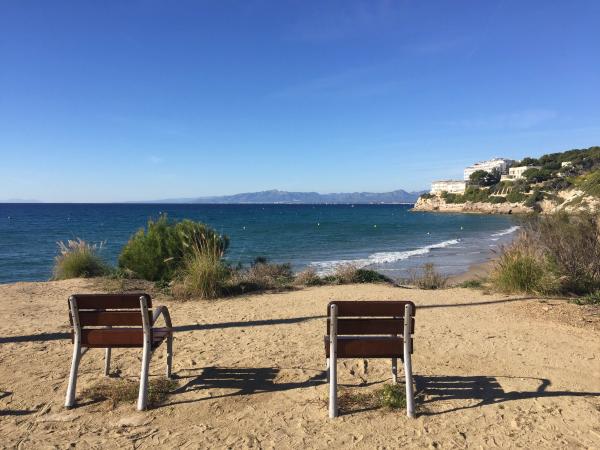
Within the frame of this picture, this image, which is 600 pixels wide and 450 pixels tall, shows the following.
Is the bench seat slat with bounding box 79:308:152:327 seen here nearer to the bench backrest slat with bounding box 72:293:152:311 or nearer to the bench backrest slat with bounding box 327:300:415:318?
the bench backrest slat with bounding box 72:293:152:311

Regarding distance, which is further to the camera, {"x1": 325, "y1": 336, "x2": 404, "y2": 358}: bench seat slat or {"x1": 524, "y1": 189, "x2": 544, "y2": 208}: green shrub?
{"x1": 524, "y1": 189, "x2": 544, "y2": 208}: green shrub

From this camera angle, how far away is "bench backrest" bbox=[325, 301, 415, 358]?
3928 millimetres

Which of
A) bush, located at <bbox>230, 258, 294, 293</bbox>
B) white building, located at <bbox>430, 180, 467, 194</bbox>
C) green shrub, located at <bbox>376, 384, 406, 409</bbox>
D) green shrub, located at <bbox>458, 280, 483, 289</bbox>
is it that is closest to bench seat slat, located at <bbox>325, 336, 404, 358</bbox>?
green shrub, located at <bbox>376, 384, 406, 409</bbox>

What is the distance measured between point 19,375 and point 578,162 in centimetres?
9343

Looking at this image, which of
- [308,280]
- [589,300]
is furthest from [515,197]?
[589,300]

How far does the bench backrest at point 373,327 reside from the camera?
155 inches

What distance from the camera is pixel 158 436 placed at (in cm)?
363

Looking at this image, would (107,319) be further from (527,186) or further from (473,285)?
Answer: (527,186)

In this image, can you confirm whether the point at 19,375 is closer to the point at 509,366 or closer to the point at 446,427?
the point at 446,427

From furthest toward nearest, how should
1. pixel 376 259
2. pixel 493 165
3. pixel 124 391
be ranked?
pixel 493 165
pixel 376 259
pixel 124 391

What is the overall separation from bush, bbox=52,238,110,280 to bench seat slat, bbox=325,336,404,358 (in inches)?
389

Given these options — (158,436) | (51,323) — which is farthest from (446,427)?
(51,323)

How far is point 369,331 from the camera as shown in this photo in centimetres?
402

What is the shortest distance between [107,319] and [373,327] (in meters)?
2.40
